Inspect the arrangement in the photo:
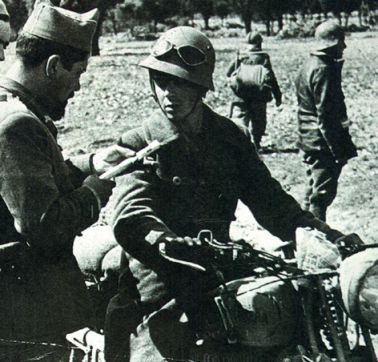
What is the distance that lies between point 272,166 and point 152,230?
9.78 m

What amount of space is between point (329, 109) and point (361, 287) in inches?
265

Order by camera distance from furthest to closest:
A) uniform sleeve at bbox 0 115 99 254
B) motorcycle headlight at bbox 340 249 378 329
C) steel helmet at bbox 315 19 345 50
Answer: steel helmet at bbox 315 19 345 50, uniform sleeve at bbox 0 115 99 254, motorcycle headlight at bbox 340 249 378 329

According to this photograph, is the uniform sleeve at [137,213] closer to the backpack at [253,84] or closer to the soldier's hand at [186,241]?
the soldier's hand at [186,241]

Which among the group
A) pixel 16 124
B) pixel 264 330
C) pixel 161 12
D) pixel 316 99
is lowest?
pixel 161 12

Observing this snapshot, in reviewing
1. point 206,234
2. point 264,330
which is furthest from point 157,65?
point 264,330

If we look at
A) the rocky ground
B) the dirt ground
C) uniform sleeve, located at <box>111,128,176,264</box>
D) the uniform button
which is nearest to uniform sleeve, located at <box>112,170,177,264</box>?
uniform sleeve, located at <box>111,128,176,264</box>

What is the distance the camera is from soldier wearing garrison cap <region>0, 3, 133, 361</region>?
10.8 ft

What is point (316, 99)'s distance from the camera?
9727 millimetres

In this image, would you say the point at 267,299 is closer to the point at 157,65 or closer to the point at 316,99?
the point at 157,65

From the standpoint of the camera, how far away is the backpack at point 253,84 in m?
13.9

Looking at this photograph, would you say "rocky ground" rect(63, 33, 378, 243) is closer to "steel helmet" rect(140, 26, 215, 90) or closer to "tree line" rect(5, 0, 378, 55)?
"tree line" rect(5, 0, 378, 55)

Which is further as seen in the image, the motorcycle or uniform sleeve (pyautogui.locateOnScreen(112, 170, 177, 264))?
uniform sleeve (pyautogui.locateOnScreen(112, 170, 177, 264))

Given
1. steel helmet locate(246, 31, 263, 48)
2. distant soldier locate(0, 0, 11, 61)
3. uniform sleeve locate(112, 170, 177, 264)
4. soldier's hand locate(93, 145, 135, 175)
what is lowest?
steel helmet locate(246, 31, 263, 48)

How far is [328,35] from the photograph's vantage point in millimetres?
9609
